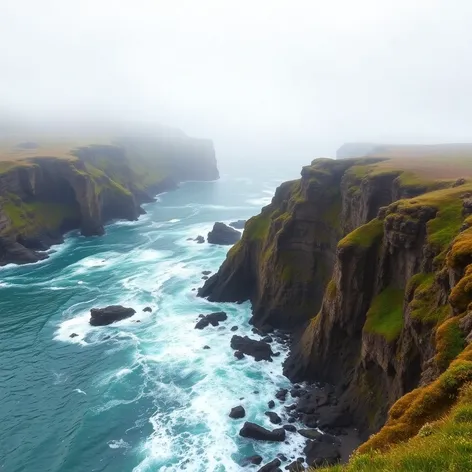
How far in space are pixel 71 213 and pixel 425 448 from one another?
136075mm

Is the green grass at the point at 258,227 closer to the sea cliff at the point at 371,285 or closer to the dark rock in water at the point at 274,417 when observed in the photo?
the sea cliff at the point at 371,285

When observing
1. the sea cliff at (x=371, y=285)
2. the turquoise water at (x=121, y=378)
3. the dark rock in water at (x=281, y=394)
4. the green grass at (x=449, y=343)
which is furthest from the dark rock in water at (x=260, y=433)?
the green grass at (x=449, y=343)

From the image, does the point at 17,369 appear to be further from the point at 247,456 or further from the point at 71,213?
the point at 71,213

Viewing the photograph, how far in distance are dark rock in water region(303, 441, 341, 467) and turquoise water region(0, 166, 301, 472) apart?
1.51 m

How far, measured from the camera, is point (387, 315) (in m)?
45.3

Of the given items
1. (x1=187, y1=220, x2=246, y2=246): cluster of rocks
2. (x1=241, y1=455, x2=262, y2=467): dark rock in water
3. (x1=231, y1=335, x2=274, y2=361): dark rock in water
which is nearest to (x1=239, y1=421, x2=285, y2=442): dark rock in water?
(x1=241, y1=455, x2=262, y2=467): dark rock in water

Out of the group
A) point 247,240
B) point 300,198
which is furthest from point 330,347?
point 247,240

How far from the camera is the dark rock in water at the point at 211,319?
70312 millimetres

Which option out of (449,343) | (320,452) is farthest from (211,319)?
(449,343)

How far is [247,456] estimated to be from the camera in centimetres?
4188

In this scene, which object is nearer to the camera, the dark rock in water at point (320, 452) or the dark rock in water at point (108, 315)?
the dark rock in water at point (320, 452)

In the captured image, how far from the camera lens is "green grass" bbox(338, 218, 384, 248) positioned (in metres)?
49.9

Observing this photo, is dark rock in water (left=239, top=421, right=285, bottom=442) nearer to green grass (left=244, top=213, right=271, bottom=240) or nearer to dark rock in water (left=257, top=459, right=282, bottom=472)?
dark rock in water (left=257, top=459, right=282, bottom=472)

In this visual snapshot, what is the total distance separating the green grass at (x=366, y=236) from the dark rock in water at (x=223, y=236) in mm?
70815
